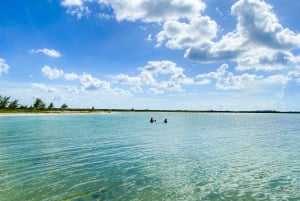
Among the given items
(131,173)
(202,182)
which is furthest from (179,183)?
(131,173)

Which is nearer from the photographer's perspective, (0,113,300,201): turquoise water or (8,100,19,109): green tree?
(0,113,300,201): turquoise water

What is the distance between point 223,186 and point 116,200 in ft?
22.1

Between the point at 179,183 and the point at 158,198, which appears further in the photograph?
the point at 179,183

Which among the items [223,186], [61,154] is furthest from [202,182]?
[61,154]

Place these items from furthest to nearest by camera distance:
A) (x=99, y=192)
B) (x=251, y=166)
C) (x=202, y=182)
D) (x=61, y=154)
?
(x=61, y=154)
(x=251, y=166)
(x=202, y=182)
(x=99, y=192)

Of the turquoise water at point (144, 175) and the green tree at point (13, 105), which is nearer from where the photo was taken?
the turquoise water at point (144, 175)

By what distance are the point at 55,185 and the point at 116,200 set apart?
15.1ft

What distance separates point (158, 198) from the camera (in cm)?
1541

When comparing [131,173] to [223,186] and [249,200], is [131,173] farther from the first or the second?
[249,200]

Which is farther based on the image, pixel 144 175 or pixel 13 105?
pixel 13 105

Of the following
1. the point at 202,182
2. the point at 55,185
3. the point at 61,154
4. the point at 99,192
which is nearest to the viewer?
the point at 99,192

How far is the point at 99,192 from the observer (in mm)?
16125

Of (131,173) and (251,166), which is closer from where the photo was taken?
(131,173)

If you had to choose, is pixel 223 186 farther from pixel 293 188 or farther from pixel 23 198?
pixel 23 198
